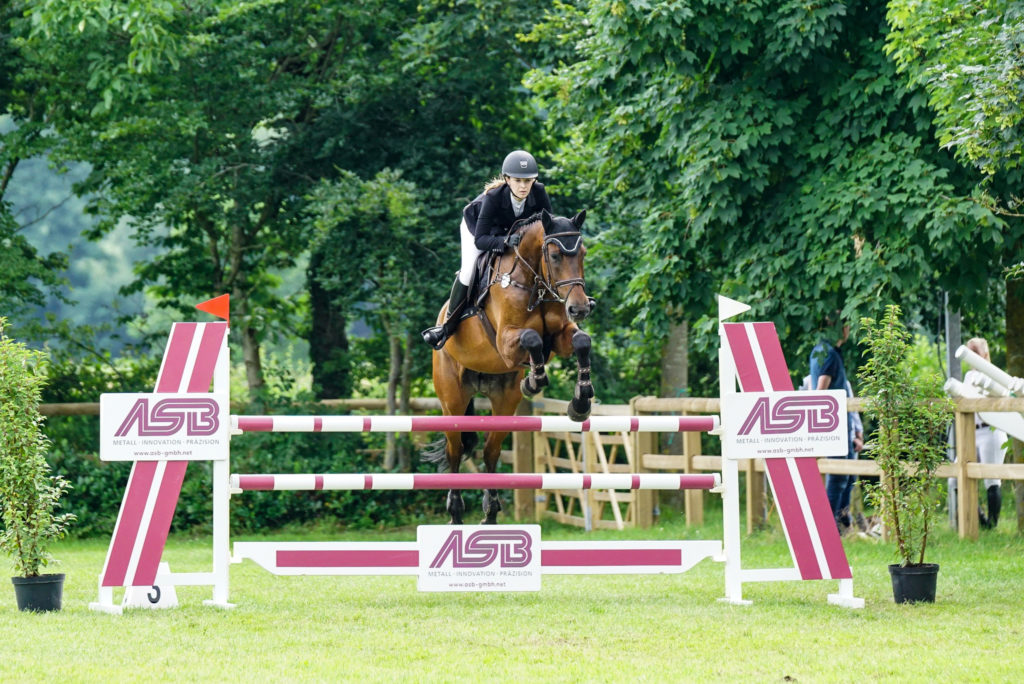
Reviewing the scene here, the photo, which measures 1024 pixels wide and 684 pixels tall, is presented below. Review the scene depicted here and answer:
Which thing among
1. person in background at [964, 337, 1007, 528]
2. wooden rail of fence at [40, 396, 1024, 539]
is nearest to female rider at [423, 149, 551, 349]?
wooden rail of fence at [40, 396, 1024, 539]

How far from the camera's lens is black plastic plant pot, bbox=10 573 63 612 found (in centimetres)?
647

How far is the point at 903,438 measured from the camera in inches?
262

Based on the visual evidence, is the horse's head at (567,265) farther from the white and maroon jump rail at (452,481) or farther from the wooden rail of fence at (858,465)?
the wooden rail of fence at (858,465)

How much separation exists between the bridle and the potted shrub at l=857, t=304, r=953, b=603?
170cm

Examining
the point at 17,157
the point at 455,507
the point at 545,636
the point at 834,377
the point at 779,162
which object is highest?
the point at 17,157

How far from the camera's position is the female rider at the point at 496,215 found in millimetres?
7051

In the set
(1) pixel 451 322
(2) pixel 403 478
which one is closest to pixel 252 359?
(1) pixel 451 322

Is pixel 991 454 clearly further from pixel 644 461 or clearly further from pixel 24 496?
pixel 24 496

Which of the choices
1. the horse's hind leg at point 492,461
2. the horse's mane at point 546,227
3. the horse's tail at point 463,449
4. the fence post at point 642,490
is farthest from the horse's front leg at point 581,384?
the fence post at point 642,490

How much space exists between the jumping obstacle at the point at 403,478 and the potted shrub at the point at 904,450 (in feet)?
0.93

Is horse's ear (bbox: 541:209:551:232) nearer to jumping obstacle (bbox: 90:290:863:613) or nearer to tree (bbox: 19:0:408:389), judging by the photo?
jumping obstacle (bbox: 90:290:863:613)

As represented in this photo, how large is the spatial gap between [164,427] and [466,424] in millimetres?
1692

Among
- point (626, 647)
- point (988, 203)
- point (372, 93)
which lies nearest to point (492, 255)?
point (626, 647)

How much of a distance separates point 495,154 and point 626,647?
11.0 meters
